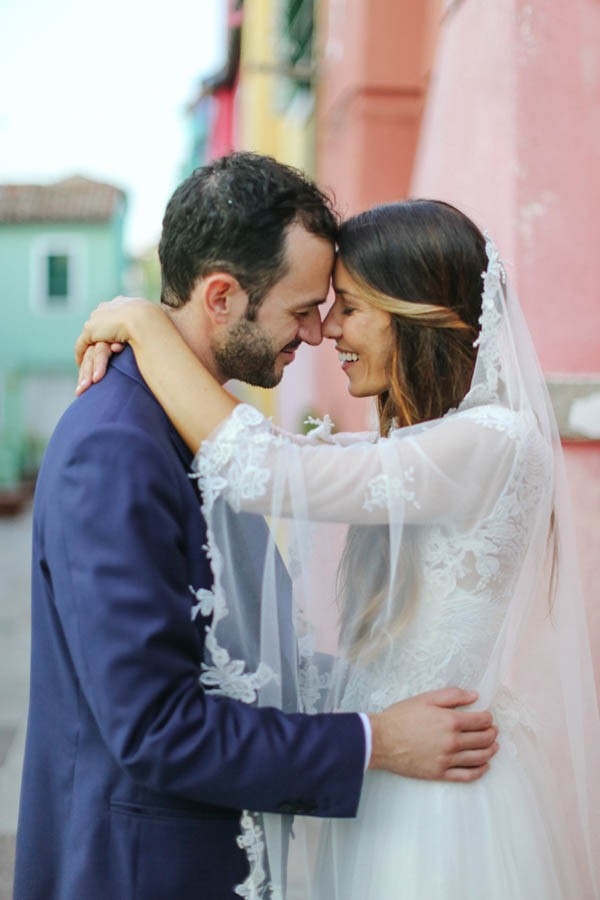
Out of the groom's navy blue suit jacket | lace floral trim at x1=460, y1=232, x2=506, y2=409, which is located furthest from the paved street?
lace floral trim at x1=460, y1=232, x2=506, y2=409

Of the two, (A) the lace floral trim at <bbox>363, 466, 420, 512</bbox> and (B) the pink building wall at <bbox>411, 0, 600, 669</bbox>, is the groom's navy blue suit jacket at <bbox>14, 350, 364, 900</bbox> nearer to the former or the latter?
(A) the lace floral trim at <bbox>363, 466, 420, 512</bbox>

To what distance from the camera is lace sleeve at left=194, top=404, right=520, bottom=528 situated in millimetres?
1704

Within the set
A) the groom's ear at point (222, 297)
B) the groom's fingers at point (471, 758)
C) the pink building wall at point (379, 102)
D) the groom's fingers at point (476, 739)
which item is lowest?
the groom's fingers at point (471, 758)

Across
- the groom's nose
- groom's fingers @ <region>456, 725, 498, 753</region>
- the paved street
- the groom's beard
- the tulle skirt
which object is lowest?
the paved street

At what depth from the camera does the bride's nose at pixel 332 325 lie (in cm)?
207

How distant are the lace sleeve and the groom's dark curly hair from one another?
0.29 m

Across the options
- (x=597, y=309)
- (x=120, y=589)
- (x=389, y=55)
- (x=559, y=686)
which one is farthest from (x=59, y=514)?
(x=389, y=55)

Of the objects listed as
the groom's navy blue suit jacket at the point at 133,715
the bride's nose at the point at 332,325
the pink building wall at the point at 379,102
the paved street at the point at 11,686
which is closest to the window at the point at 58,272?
the paved street at the point at 11,686

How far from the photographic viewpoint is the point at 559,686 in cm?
213

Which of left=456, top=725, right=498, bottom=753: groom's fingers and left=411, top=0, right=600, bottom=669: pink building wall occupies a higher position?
left=411, top=0, right=600, bottom=669: pink building wall

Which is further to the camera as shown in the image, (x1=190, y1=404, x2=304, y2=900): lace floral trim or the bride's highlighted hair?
the bride's highlighted hair

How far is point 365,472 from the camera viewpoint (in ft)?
5.72

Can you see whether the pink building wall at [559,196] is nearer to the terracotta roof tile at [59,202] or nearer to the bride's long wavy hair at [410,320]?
the bride's long wavy hair at [410,320]

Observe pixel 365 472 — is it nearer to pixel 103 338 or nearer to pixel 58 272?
pixel 103 338
